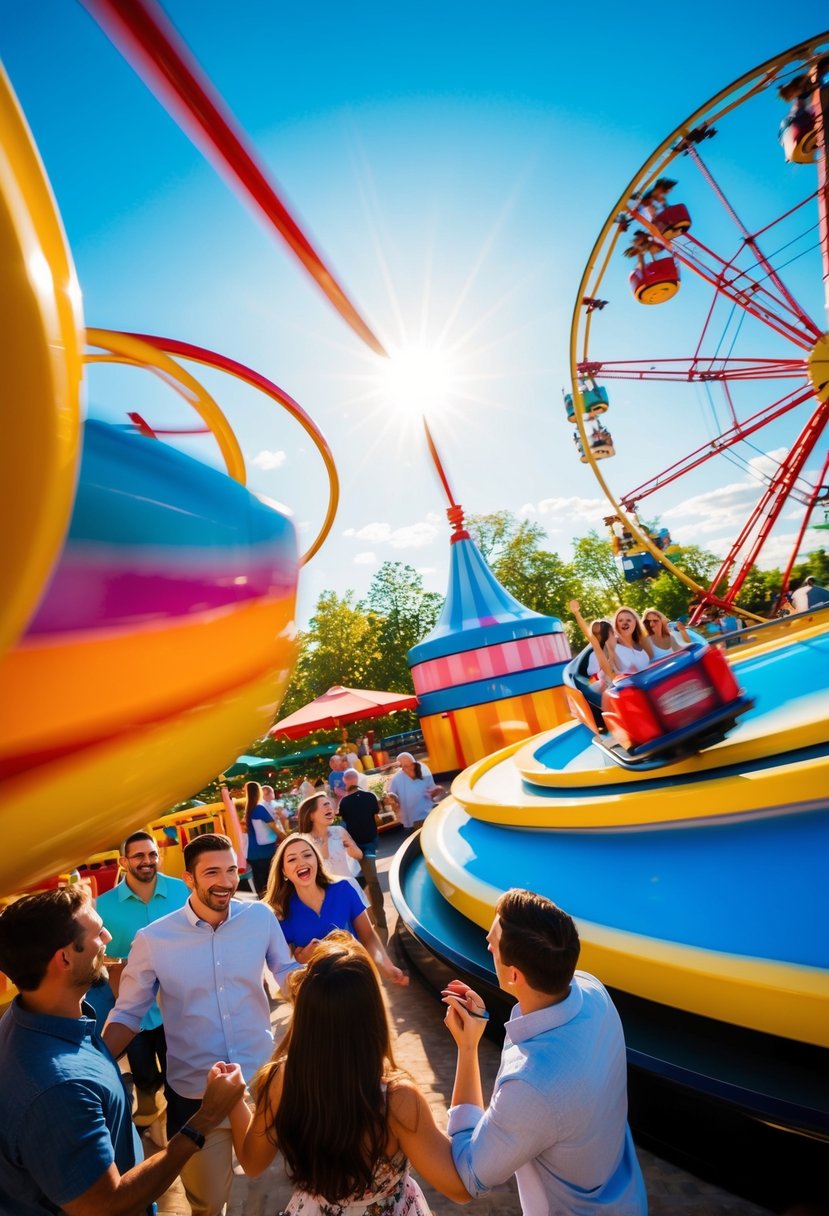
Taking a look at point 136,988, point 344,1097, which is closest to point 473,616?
point 136,988

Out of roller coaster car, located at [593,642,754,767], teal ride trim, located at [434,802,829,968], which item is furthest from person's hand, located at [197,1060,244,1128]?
roller coaster car, located at [593,642,754,767]

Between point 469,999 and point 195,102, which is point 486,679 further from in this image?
point 195,102

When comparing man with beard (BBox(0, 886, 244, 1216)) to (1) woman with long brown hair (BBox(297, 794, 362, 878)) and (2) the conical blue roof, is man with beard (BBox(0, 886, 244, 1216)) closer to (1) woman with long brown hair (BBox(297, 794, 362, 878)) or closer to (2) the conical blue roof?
(1) woman with long brown hair (BBox(297, 794, 362, 878))

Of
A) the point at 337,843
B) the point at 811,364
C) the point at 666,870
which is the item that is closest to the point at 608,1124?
the point at 666,870

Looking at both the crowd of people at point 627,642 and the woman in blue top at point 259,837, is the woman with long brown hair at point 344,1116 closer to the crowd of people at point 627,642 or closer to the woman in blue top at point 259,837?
the crowd of people at point 627,642

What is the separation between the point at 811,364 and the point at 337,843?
11.0 m

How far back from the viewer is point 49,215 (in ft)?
1.33

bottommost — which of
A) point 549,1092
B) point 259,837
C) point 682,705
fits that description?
point 259,837

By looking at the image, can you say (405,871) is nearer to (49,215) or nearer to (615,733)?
(615,733)

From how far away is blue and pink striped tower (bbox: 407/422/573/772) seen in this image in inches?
392

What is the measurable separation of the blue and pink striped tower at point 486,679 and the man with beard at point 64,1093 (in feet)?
28.3

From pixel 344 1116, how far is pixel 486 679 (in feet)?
29.4

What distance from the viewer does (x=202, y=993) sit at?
1892 mm

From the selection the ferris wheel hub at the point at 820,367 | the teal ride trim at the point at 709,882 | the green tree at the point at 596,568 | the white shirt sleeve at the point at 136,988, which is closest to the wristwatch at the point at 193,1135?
the white shirt sleeve at the point at 136,988
